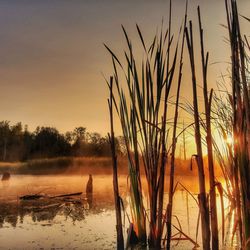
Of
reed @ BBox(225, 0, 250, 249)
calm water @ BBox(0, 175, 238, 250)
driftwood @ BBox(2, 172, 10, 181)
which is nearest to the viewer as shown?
reed @ BBox(225, 0, 250, 249)

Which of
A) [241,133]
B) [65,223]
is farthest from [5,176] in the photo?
[241,133]

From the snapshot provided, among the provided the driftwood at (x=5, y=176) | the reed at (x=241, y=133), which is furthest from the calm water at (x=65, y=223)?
A: the driftwood at (x=5, y=176)

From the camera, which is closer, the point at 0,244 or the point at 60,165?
the point at 0,244

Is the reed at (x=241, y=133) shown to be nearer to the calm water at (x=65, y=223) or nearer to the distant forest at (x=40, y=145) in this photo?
the calm water at (x=65, y=223)

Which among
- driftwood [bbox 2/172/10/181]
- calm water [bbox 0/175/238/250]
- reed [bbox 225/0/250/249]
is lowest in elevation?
calm water [bbox 0/175/238/250]

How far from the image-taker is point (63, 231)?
369 centimetres

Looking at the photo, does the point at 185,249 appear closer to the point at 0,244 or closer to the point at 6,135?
the point at 0,244

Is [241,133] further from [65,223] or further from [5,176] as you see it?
[5,176]

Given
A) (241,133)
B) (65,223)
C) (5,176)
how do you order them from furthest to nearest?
(5,176), (65,223), (241,133)

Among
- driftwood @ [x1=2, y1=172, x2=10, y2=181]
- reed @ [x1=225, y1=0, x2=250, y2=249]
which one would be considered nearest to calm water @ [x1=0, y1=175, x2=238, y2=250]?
reed @ [x1=225, y1=0, x2=250, y2=249]

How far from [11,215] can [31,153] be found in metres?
19.3

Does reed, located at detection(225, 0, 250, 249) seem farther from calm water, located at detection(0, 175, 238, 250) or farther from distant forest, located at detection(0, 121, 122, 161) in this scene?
distant forest, located at detection(0, 121, 122, 161)

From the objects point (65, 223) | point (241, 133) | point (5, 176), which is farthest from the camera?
point (5, 176)

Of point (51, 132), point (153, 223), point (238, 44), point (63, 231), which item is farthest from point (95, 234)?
point (51, 132)
